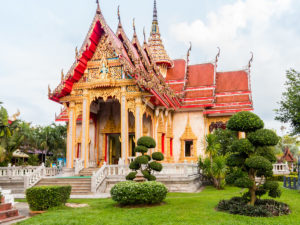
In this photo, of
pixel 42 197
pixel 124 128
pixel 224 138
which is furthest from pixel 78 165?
pixel 224 138

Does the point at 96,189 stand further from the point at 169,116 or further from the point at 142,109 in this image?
the point at 169,116

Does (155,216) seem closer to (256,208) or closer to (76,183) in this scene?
(256,208)

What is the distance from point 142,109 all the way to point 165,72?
26.8ft

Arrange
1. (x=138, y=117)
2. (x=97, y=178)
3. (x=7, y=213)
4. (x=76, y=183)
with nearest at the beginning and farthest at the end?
(x=7, y=213)
(x=97, y=178)
(x=76, y=183)
(x=138, y=117)

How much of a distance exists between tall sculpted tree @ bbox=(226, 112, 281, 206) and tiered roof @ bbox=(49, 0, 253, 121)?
21.5ft

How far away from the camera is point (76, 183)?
12.5 meters

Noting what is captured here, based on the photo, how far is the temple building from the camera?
1445cm

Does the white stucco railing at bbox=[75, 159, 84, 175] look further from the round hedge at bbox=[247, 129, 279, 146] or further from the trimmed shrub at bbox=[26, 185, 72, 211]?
the round hedge at bbox=[247, 129, 279, 146]

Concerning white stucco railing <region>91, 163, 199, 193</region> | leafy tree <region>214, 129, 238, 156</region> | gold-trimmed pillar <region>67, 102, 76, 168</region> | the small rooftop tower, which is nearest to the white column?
white stucco railing <region>91, 163, 199, 193</region>

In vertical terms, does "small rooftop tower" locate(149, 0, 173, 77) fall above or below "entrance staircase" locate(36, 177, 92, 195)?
above

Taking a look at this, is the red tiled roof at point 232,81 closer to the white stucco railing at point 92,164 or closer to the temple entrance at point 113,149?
the temple entrance at point 113,149

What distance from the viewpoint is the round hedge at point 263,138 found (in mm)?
7367

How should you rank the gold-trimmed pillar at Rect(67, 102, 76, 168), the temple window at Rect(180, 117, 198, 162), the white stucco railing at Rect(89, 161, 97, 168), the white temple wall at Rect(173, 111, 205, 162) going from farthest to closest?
the white temple wall at Rect(173, 111, 205, 162)
the temple window at Rect(180, 117, 198, 162)
the white stucco railing at Rect(89, 161, 97, 168)
the gold-trimmed pillar at Rect(67, 102, 76, 168)

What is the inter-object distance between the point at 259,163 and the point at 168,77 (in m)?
14.5
